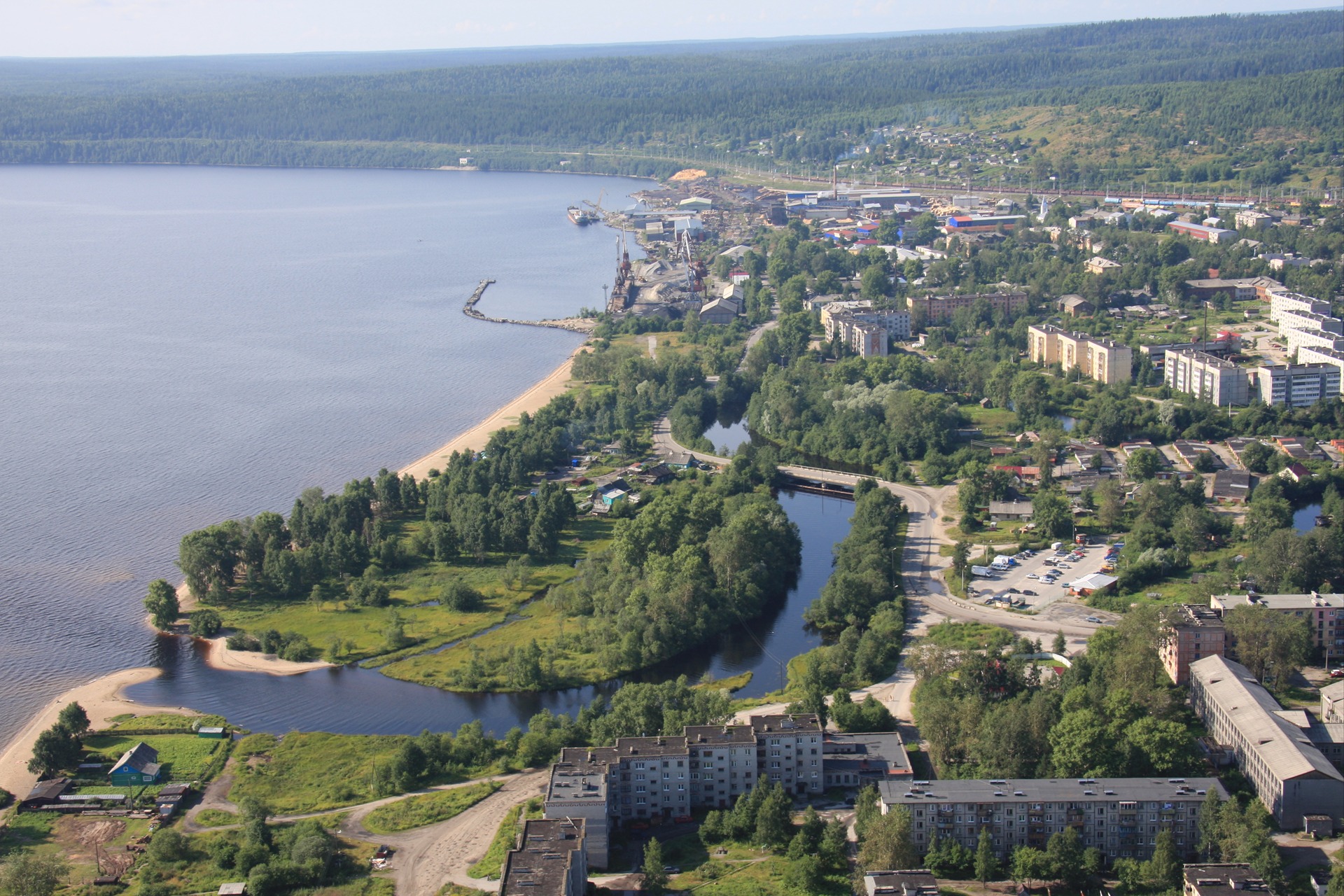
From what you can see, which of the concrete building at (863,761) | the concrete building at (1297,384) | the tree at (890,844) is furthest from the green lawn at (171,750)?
the concrete building at (1297,384)

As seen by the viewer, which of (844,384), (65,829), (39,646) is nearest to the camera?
(65,829)

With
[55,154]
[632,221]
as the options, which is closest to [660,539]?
[632,221]

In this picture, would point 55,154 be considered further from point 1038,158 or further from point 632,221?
point 1038,158

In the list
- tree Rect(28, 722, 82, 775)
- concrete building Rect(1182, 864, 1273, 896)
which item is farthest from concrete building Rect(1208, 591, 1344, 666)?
tree Rect(28, 722, 82, 775)

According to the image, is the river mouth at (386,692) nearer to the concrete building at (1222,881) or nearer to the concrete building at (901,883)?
the concrete building at (901,883)

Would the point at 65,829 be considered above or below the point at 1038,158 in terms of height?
below

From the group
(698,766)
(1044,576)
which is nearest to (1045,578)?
(1044,576)
